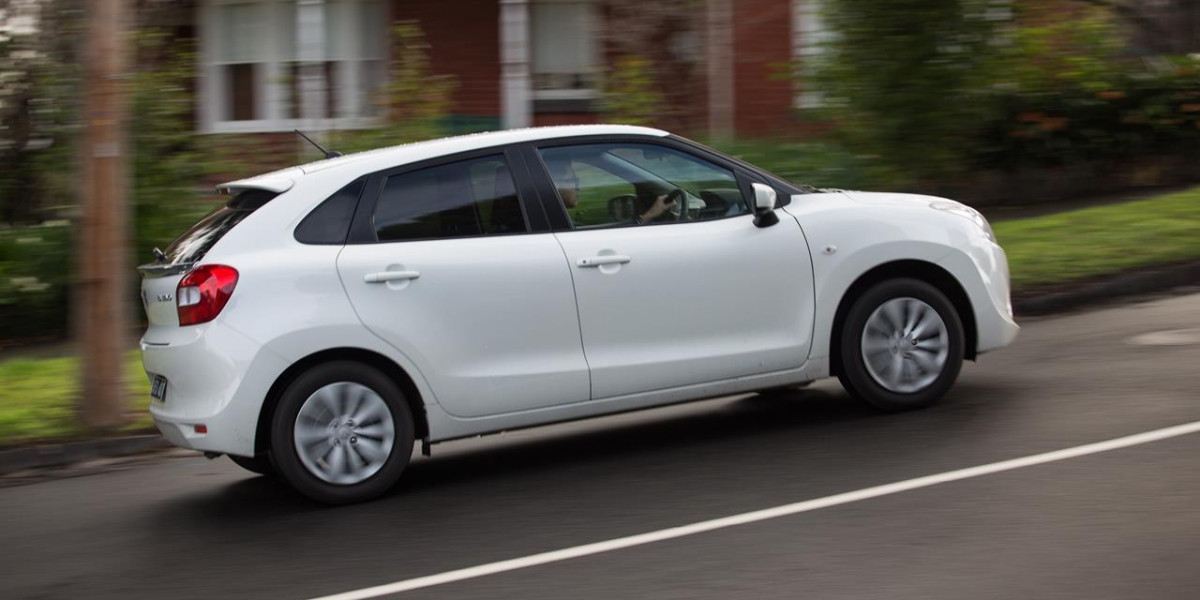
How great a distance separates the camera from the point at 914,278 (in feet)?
25.1

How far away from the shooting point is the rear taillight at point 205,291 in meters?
6.55

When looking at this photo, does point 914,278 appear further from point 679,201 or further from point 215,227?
point 215,227

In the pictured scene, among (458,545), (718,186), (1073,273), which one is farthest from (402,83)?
(458,545)

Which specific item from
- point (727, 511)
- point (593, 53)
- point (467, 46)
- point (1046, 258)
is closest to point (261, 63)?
point (467, 46)

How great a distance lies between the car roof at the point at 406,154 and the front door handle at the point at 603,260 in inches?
28.3

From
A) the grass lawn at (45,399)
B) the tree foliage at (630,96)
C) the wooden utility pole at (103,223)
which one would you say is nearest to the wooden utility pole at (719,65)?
the tree foliage at (630,96)

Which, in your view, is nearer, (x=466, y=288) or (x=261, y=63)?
(x=466, y=288)

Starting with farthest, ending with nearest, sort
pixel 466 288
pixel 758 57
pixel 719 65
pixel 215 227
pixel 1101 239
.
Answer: pixel 758 57 < pixel 719 65 < pixel 1101 239 < pixel 215 227 < pixel 466 288

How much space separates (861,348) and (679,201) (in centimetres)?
123

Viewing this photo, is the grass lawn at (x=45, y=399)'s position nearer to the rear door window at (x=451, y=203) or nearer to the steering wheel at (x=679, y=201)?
the rear door window at (x=451, y=203)

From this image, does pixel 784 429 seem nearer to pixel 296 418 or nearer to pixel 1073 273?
pixel 296 418

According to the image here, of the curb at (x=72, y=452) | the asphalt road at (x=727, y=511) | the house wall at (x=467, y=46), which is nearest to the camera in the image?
the asphalt road at (x=727, y=511)

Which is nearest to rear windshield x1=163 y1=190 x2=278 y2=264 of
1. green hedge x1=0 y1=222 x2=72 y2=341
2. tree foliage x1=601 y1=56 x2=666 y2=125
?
green hedge x1=0 y1=222 x2=72 y2=341

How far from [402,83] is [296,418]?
29.0 feet
